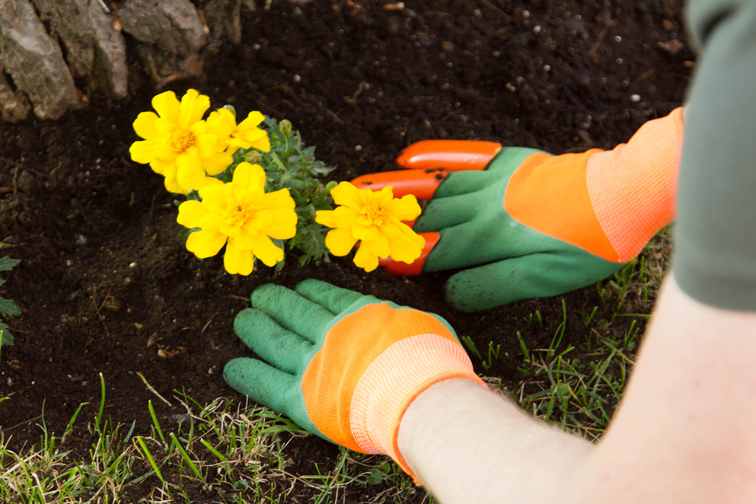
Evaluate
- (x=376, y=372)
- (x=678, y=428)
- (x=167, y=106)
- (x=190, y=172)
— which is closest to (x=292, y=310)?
(x=376, y=372)

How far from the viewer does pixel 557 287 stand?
6.45 feet

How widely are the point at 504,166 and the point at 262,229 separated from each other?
3.40ft

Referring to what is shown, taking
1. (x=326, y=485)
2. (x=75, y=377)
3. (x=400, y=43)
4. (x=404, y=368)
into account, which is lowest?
(x=326, y=485)

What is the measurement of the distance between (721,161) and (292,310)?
1.38 metres

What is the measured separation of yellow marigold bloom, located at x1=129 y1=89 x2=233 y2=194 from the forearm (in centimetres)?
77

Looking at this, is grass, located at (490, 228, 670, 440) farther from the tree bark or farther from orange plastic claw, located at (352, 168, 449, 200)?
the tree bark

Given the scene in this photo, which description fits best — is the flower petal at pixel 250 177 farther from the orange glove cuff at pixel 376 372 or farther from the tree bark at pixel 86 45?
the tree bark at pixel 86 45

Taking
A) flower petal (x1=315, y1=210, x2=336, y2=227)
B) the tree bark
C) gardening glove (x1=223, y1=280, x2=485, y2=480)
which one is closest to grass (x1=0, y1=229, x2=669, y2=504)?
gardening glove (x1=223, y1=280, x2=485, y2=480)

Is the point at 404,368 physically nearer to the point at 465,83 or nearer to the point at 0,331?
the point at 0,331

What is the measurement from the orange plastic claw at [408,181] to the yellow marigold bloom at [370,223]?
1.41 ft

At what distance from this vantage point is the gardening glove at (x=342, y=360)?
4.85ft

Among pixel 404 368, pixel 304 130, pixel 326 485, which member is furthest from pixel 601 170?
pixel 326 485

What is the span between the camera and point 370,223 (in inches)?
56.1

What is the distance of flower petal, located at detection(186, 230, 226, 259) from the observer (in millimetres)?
1341
